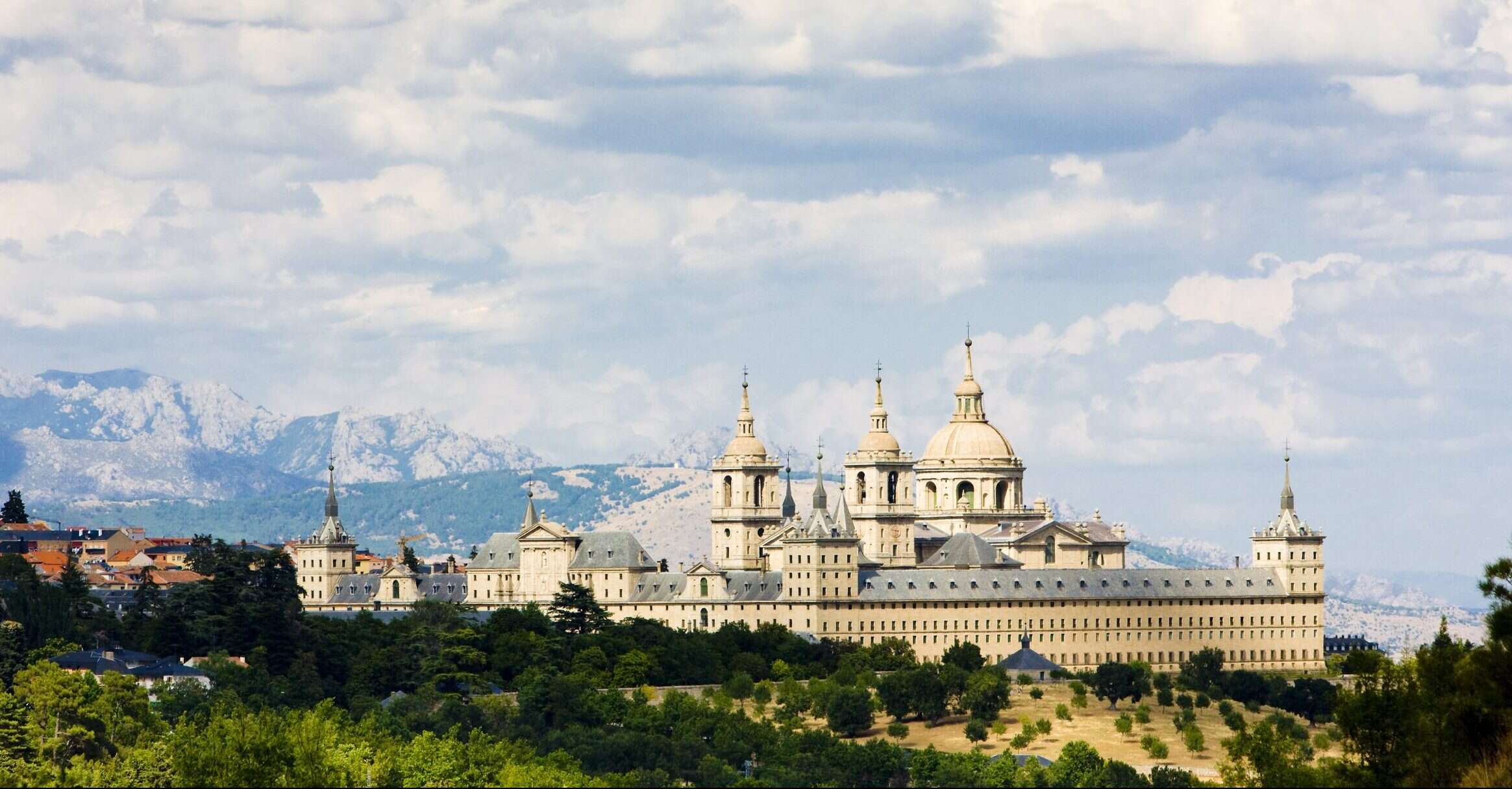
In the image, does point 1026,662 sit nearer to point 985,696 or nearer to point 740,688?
point 985,696

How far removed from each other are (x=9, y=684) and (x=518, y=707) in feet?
90.8

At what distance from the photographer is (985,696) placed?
16675 centimetres

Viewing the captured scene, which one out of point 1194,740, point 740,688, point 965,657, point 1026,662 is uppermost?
point 965,657

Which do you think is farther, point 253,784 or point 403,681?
point 403,681

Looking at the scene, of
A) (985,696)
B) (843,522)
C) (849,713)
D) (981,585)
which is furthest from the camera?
(981,585)

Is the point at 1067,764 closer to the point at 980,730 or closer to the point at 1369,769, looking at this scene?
the point at 980,730

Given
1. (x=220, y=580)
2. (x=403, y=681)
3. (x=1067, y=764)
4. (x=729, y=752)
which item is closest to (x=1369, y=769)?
(x=1067, y=764)

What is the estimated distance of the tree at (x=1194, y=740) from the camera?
6245 inches

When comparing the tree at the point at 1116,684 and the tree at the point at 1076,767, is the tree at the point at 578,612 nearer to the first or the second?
the tree at the point at 1116,684

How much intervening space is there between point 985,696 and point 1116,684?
1123cm

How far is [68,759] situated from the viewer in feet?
449

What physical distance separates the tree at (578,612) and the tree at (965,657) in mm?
22239

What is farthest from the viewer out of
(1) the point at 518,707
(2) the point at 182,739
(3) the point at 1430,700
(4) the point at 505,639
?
(4) the point at 505,639

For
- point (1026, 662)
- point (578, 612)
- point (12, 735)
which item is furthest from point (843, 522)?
point (12, 735)
